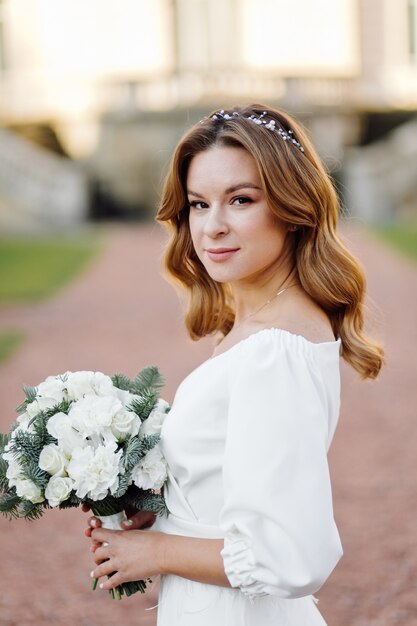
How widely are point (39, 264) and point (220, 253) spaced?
16.0m

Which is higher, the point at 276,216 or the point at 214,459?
the point at 276,216

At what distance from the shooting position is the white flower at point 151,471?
2271 millimetres

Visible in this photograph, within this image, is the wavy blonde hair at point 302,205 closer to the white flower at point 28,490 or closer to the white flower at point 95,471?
the white flower at point 95,471

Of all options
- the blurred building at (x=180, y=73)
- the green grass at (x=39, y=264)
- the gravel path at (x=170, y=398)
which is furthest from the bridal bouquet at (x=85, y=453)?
the blurred building at (x=180, y=73)

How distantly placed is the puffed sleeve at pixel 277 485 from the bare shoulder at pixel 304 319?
180 millimetres

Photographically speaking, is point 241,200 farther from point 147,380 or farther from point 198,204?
point 147,380

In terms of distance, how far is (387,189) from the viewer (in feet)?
→ 79.6

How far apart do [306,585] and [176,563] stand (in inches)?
13.4

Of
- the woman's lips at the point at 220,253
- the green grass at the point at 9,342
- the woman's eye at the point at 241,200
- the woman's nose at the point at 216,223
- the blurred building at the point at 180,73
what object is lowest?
the green grass at the point at 9,342

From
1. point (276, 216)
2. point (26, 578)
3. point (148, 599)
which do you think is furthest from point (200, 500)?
point (26, 578)

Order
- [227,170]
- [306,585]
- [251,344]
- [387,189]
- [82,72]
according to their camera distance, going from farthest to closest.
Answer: [82,72] → [387,189] → [227,170] → [251,344] → [306,585]

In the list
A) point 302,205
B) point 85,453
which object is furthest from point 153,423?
point 302,205

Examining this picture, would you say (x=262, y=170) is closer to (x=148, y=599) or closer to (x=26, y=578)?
(x=148, y=599)

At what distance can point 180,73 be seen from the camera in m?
25.1
